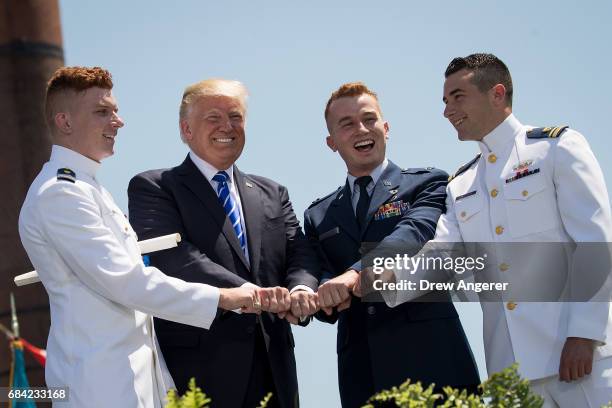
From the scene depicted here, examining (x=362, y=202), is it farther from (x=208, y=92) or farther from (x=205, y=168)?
(x=208, y=92)

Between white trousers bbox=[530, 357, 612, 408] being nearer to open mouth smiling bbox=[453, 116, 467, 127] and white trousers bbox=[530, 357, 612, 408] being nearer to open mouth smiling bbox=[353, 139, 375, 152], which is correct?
open mouth smiling bbox=[453, 116, 467, 127]

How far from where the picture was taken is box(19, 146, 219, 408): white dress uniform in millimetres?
3635

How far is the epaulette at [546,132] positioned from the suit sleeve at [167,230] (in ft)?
5.70

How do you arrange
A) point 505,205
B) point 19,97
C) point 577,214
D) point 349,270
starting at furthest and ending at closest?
point 19,97 < point 349,270 < point 505,205 < point 577,214

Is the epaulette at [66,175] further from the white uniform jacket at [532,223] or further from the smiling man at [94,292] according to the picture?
the white uniform jacket at [532,223]

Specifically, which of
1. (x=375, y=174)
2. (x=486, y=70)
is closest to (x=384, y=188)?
(x=375, y=174)

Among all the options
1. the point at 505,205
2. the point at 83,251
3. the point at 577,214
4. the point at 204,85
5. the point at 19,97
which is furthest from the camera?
the point at 19,97

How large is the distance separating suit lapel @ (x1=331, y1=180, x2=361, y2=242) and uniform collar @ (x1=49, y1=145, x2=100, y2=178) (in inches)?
61.1

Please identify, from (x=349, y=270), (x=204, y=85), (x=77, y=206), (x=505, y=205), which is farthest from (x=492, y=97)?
(x=77, y=206)

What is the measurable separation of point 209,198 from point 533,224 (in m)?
1.79

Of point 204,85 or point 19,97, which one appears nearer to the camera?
point 204,85

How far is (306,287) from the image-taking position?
4578mm

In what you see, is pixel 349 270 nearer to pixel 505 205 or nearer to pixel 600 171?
pixel 505 205

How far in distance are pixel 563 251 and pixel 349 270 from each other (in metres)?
1.16
